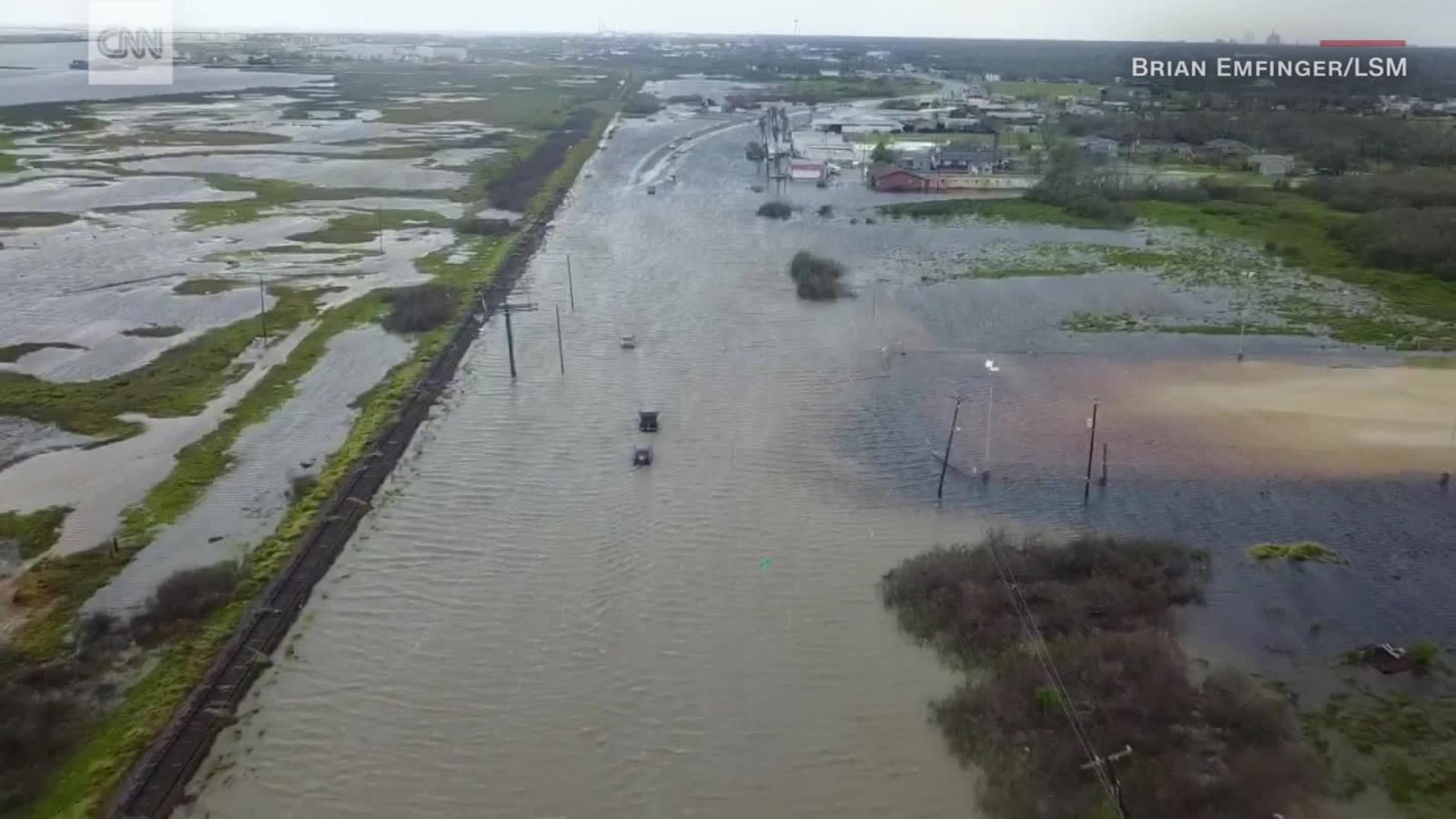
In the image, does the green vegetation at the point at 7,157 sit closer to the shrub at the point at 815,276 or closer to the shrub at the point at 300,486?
the shrub at the point at 815,276

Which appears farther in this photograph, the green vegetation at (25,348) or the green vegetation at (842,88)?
the green vegetation at (842,88)

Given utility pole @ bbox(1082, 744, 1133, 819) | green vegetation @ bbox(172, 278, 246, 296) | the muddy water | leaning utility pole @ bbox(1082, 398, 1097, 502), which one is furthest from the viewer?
green vegetation @ bbox(172, 278, 246, 296)

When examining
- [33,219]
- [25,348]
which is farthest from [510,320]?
[33,219]

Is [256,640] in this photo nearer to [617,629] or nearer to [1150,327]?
[617,629]

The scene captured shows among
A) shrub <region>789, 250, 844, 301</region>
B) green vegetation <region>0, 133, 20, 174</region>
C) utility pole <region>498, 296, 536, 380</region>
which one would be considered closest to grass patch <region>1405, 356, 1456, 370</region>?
shrub <region>789, 250, 844, 301</region>

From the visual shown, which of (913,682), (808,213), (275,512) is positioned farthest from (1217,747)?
(808,213)

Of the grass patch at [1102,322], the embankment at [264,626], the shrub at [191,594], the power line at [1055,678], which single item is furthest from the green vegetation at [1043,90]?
the shrub at [191,594]

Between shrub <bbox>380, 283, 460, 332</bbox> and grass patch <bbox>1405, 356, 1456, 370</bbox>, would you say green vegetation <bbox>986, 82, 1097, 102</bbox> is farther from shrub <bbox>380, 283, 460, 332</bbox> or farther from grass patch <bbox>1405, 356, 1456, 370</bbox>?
shrub <bbox>380, 283, 460, 332</bbox>
